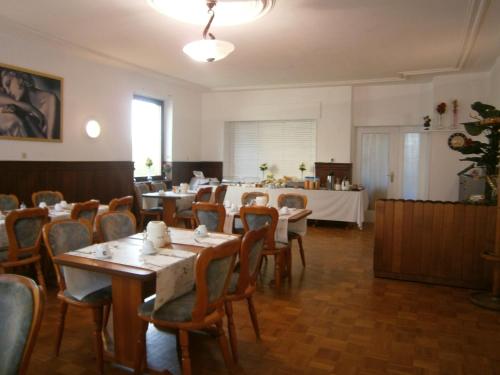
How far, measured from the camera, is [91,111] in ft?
22.0

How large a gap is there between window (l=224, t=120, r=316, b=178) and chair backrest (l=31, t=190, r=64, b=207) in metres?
4.84

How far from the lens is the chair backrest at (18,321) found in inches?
57.2

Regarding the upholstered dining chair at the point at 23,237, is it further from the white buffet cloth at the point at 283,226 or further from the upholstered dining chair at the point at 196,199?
the upholstered dining chair at the point at 196,199

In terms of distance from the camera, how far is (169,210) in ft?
21.2

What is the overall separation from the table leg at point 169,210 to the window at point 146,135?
1.82 m

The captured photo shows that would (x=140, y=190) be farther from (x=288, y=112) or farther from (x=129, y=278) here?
(x=129, y=278)

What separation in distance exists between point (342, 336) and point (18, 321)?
7.64 ft

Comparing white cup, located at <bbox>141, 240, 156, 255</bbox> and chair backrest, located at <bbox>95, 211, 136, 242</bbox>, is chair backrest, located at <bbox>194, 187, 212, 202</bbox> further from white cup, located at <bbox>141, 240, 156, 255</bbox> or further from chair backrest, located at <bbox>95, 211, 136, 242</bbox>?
white cup, located at <bbox>141, 240, 156, 255</bbox>

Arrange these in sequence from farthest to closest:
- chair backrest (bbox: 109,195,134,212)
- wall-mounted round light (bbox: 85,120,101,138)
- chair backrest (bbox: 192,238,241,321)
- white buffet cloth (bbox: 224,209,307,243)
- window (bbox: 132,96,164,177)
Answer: window (bbox: 132,96,164,177)
wall-mounted round light (bbox: 85,120,101,138)
chair backrest (bbox: 109,195,134,212)
white buffet cloth (bbox: 224,209,307,243)
chair backrest (bbox: 192,238,241,321)

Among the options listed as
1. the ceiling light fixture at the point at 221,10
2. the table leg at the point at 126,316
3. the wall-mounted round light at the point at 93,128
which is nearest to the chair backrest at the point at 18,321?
the table leg at the point at 126,316

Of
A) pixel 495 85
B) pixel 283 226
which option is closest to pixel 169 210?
pixel 283 226

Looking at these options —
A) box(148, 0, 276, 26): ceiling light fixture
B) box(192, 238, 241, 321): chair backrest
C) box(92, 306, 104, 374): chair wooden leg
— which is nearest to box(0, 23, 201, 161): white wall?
box(148, 0, 276, 26): ceiling light fixture

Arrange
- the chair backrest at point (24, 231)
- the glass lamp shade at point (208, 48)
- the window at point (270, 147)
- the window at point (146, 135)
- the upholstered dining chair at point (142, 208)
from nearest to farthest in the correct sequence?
1. the chair backrest at point (24, 231)
2. the glass lamp shade at point (208, 48)
3. the upholstered dining chair at point (142, 208)
4. the window at point (146, 135)
5. the window at point (270, 147)

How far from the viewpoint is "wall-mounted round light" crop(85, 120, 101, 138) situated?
263 inches
